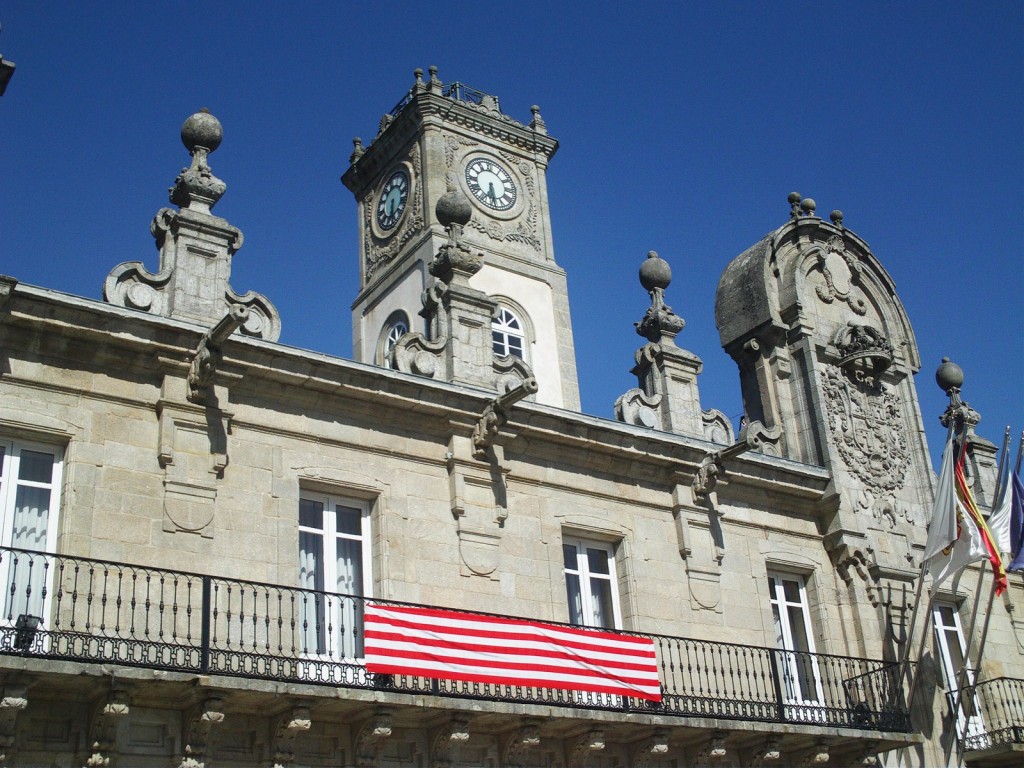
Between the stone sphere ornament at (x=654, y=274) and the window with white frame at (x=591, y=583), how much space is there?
3889 mm

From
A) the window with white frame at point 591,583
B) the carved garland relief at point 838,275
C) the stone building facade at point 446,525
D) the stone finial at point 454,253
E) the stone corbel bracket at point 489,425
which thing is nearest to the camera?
the stone building facade at point 446,525

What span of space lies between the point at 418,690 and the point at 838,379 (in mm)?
9042

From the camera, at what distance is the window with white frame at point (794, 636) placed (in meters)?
15.4

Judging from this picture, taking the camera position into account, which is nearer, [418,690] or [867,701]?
[418,690]

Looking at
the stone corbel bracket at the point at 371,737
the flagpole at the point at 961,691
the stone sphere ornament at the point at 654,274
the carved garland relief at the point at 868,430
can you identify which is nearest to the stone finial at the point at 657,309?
the stone sphere ornament at the point at 654,274

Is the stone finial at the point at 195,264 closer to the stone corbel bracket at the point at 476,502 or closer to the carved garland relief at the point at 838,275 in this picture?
the stone corbel bracket at the point at 476,502

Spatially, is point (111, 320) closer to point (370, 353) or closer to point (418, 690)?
point (418, 690)

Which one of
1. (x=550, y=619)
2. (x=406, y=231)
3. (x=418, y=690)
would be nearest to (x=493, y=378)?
(x=550, y=619)

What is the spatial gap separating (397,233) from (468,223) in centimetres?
195

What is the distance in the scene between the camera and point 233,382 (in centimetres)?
1273

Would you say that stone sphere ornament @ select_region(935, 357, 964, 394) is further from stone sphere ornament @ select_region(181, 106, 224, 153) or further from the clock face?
stone sphere ornament @ select_region(181, 106, 224, 153)

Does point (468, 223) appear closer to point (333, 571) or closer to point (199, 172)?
point (199, 172)

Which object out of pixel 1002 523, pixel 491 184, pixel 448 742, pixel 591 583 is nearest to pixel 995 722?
pixel 1002 523

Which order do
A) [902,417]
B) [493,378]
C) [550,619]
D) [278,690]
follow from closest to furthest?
[278,690]
[550,619]
[493,378]
[902,417]
